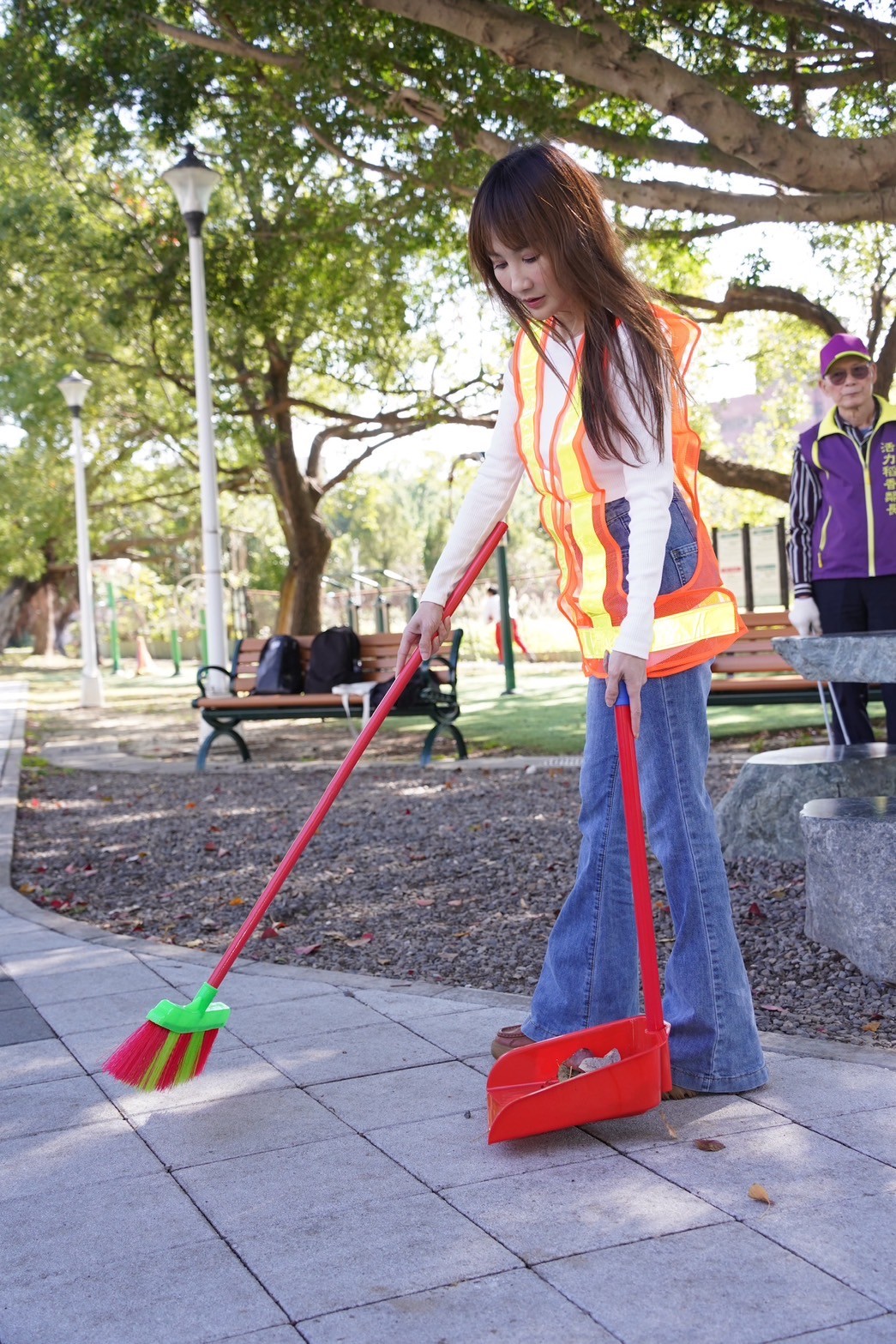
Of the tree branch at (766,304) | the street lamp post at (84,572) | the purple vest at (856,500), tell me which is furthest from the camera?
the street lamp post at (84,572)

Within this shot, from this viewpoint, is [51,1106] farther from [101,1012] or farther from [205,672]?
[205,672]

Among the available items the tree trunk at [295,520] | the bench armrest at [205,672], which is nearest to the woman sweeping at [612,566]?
the bench armrest at [205,672]

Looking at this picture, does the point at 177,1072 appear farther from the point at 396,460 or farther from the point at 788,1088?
the point at 396,460

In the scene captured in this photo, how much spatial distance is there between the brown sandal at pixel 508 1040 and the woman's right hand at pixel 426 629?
2.91 ft

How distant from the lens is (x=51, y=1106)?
10.6ft

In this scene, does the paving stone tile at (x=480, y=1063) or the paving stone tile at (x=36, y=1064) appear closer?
the paving stone tile at (x=480, y=1063)

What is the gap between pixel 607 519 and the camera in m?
2.97

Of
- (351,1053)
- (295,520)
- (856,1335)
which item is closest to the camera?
(856,1335)

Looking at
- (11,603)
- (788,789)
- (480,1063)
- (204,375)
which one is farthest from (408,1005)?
(11,603)

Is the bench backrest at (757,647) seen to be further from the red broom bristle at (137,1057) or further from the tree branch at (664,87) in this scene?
the red broom bristle at (137,1057)

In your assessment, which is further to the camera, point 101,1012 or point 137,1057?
point 101,1012

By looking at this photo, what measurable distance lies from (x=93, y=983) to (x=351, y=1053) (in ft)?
4.06

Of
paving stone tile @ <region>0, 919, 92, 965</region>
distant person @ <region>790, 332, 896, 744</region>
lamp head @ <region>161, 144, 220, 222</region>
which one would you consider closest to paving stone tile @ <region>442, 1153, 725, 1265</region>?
paving stone tile @ <region>0, 919, 92, 965</region>

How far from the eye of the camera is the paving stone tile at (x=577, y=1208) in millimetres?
2367
